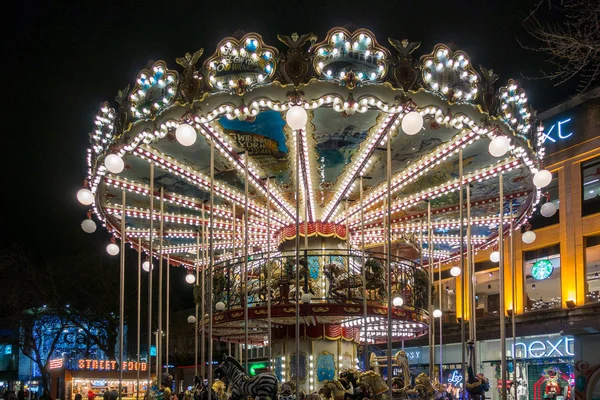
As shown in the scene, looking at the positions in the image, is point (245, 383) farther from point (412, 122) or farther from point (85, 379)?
point (85, 379)

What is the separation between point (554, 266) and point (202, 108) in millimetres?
24257

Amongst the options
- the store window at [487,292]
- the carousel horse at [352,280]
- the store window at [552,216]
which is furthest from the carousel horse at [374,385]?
the store window at [487,292]

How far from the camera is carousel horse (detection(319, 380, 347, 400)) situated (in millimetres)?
11398

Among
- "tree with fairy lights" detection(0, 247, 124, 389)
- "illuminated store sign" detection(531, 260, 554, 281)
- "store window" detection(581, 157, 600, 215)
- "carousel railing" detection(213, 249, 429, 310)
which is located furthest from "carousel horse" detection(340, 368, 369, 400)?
"tree with fairy lights" detection(0, 247, 124, 389)

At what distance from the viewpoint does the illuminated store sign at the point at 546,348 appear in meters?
28.2

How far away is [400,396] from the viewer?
11.4 m

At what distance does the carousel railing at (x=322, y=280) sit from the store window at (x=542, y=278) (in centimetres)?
1768

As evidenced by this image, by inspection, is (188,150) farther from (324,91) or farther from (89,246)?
(89,246)

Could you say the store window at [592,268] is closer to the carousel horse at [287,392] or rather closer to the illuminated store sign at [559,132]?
the illuminated store sign at [559,132]

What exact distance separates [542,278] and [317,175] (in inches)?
786

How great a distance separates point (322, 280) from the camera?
47.3 feet

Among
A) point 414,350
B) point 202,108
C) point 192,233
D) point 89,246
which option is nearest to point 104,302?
point 89,246

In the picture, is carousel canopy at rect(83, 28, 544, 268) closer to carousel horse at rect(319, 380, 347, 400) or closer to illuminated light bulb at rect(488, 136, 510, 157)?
illuminated light bulb at rect(488, 136, 510, 157)

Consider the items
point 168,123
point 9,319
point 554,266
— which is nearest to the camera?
point 168,123
